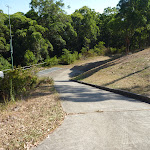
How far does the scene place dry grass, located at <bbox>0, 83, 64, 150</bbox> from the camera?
3.21 meters

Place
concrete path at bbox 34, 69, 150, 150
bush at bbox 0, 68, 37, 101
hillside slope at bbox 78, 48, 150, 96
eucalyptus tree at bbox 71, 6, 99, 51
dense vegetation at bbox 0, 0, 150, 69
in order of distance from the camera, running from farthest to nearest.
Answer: eucalyptus tree at bbox 71, 6, 99, 51
dense vegetation at bbox 0, 0, 150, 69
hillside slope at bbox 78, 48, 150, 96
bush at bbox 0, 68, 37, 101
concrete path at bbox 34, 69, 150, 150

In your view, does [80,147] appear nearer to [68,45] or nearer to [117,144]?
[117,144]

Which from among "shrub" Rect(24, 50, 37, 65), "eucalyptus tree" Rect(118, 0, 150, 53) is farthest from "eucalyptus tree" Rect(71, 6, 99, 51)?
"eucalyptus tree" Rect(118, 0, 150, 53)

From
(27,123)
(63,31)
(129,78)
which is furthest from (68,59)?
(27,123)

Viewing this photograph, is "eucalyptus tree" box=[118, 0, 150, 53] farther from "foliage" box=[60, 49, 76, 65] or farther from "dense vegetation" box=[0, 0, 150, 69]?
"foliage" box=[60, 49, 76, 65]

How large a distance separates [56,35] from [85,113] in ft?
107

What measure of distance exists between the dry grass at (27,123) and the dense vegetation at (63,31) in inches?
872

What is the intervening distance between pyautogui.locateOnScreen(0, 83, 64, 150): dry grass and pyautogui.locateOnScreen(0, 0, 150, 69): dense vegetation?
2215 cm

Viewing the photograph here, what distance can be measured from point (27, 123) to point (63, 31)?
3547 cm

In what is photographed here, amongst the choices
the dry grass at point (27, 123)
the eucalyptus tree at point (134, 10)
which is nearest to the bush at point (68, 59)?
the eucalyptus tree at point (134, 10)

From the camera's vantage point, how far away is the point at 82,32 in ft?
131

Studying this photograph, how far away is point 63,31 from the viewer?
37781mm

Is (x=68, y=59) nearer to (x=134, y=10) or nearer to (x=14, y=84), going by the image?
(x=134, y=10)

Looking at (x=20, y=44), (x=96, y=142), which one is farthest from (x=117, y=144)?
(x=20, y=44)
